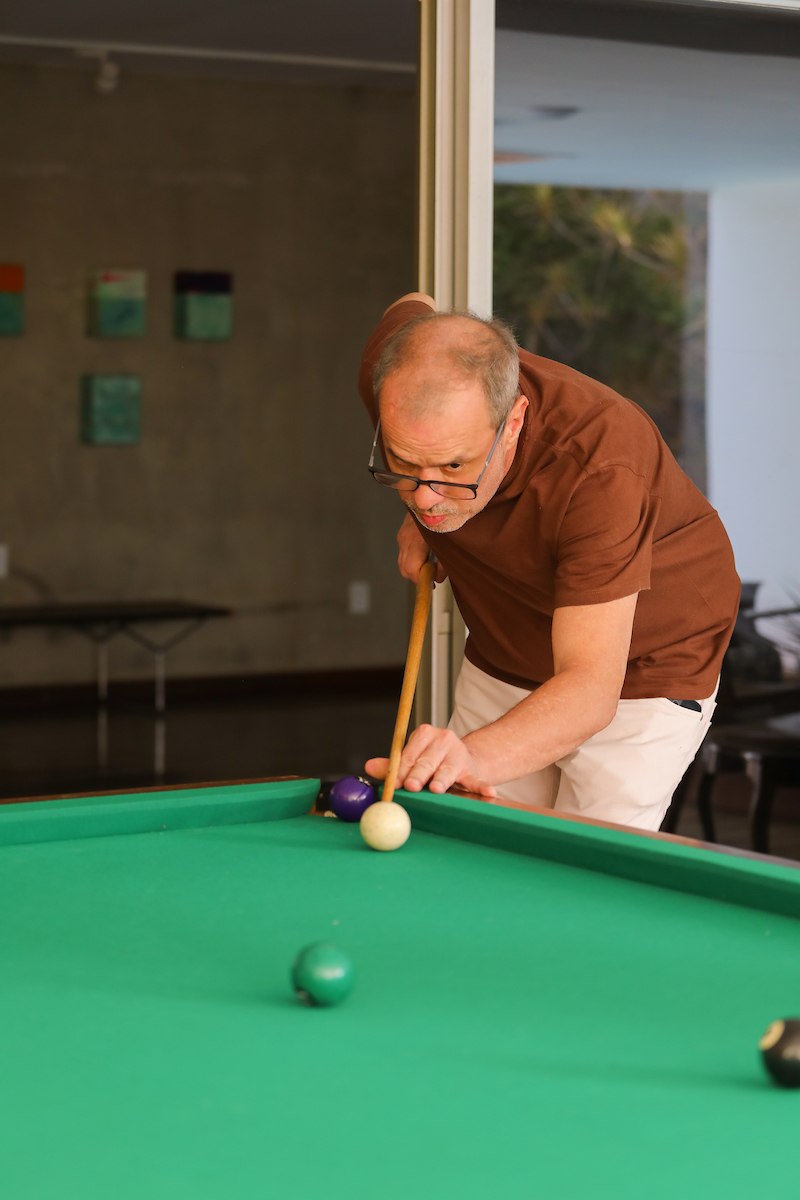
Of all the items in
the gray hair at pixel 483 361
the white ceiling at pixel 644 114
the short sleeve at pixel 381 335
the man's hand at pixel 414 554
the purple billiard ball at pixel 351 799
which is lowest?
the purple billiard ball at pixel 351 799

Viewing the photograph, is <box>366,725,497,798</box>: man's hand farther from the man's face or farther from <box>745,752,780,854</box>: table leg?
<box>745,752,780,854</box>: table leg

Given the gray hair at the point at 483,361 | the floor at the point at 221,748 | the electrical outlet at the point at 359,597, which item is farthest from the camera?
the electrical outlet at the point at 359,597

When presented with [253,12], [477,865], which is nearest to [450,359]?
[477,865]

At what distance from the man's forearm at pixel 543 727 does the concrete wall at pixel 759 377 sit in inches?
76.0

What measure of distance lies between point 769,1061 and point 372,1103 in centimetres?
26

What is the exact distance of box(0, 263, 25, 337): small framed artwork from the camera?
6.07 metres

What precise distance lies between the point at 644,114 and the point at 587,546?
1948 millimetres

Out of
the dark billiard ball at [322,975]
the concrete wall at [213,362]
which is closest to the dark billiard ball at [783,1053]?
the dark billiard ball at [322,975]

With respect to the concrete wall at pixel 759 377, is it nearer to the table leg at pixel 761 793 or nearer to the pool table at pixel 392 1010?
the table leg at pixel 761 793

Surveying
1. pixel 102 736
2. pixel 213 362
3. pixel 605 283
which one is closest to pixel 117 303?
pixel 213 362

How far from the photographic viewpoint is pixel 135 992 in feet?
3.76

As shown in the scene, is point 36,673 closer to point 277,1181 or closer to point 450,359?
point 450,359

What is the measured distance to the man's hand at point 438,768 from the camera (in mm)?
1767

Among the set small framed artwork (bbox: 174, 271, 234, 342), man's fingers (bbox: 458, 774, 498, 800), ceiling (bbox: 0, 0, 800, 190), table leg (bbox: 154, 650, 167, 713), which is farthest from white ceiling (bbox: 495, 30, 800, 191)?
table leg (bbox: 154, 650, 167, 713)
